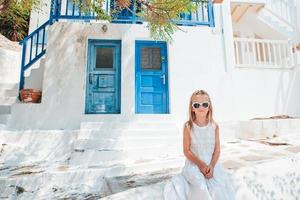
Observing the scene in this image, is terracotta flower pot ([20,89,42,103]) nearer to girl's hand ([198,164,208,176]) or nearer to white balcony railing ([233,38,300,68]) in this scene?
girl's hand ([198,164,208,176])

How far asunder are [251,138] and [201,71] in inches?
91.3

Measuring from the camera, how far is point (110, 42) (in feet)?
23.3

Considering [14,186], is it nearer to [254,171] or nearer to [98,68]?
[254,171]

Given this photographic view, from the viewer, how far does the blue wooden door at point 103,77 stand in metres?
6.76

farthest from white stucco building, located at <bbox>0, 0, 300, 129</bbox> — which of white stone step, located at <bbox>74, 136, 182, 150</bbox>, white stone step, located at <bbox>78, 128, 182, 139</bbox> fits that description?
white stone step, located at <bbox>74, 136, 182, 150</bbox>

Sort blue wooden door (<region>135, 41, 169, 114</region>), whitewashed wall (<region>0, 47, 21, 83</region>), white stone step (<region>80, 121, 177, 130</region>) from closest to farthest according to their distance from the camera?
white stone step (<region>80, 121, 177, 130</region>) → blue wooden door (<region>135, 41, 169, 114</region>) → whitewashed wall (<region>0, 47, 21, 83</region>)

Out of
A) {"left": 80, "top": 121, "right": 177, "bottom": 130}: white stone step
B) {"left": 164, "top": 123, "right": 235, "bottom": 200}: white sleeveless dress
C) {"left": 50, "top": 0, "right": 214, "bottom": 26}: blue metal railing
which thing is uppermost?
{"left": 50, "top": 0, "right": 214, "bottom": 26}: blue metal railing

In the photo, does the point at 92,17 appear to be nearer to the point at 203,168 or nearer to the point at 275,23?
the point at 203,168

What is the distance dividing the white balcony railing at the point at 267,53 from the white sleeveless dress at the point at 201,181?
5926 mm

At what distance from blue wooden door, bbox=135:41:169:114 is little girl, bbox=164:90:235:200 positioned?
432cm

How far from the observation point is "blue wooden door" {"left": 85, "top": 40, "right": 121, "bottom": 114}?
6758 millimetres

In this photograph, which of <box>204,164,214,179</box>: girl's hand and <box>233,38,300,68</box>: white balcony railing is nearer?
<box>204,164,214,179</box>: girl's hand

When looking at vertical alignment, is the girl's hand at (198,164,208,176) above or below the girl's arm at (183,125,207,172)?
below

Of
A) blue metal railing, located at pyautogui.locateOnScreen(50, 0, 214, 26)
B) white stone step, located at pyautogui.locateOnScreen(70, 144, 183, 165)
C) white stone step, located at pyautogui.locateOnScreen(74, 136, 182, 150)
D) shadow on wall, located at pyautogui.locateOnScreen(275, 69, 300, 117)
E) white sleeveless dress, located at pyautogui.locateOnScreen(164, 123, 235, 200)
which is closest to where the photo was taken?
white sleeveless dress, located at pyautogui.locateOnScreen(164, 123, 235, 200)
